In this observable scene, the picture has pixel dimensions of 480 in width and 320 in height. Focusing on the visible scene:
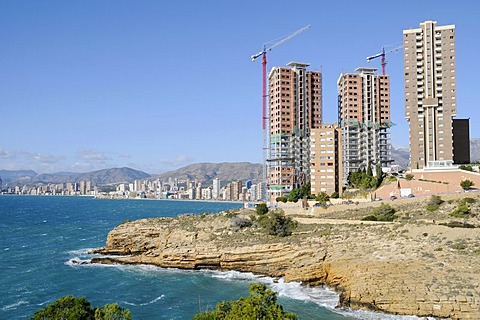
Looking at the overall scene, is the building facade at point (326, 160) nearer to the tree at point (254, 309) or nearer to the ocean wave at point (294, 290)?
the ocean wave at point (294, 290)

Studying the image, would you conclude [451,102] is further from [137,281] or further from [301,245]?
[137,281]

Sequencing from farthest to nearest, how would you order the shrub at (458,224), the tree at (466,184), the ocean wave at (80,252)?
the tree at (466,184)
the ocean wave at (80,252)
the shrub at (458,224)

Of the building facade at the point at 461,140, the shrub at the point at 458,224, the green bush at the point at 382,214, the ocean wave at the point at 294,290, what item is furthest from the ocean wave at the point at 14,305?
the building facade at the point at 461,140

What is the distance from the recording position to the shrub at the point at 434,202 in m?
67.8

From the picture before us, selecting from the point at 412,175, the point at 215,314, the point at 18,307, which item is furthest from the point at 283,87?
the point at 215,314

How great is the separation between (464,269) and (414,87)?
6721 cm

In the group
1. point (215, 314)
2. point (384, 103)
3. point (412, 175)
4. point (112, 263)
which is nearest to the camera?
point (215, 314)

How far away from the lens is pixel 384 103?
118562mm

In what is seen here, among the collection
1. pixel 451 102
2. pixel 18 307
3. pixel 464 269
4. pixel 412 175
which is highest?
pixel 451 102

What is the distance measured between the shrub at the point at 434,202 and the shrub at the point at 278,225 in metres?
20.5

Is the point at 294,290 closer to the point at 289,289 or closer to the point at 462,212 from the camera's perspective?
the point at 289,289

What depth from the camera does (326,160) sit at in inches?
3647

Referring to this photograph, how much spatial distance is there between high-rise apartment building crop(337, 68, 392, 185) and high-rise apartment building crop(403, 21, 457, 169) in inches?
514

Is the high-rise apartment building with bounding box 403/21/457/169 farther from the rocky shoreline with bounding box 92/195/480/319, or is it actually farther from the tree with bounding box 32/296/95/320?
the tree with bounding box 32/296/95/320
